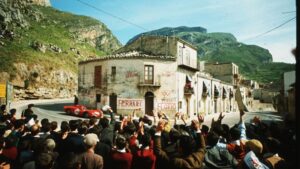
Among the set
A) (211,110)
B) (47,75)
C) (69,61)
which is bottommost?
(211,110)

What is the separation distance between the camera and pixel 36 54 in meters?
55.8

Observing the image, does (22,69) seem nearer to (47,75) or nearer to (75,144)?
(47,75)

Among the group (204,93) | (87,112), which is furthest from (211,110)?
(87,112)

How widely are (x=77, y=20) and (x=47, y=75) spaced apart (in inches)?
2131

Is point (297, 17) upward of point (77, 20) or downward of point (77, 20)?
downward

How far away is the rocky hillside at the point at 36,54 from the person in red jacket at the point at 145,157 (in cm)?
4650

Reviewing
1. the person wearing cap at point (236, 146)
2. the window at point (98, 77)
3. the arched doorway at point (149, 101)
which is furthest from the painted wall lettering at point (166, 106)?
the person wearing cap at point (236, 146)

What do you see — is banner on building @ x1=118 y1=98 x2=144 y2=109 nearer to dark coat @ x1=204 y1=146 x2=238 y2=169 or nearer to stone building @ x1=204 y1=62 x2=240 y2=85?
dark coat @ x1=204 y1=146 x2=238 y2=169

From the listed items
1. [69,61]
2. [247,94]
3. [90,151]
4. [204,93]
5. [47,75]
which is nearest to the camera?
[90,151]

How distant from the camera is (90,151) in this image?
4750mm

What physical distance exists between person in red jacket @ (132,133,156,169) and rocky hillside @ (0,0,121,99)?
46500mm

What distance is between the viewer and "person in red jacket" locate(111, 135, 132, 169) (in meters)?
4.97

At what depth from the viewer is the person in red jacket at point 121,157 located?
4969mm

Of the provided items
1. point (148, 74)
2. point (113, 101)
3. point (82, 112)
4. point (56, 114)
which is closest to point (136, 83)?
point (148, 74)
